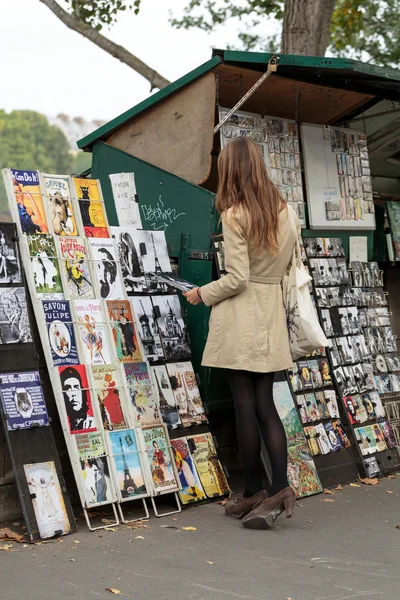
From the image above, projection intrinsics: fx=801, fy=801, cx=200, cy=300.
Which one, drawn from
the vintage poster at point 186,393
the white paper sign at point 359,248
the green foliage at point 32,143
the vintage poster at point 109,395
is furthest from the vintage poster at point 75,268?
the green foliage at point 32,143

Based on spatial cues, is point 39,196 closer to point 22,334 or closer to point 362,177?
point 22,334

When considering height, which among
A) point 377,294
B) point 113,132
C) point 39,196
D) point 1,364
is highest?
point 113,132

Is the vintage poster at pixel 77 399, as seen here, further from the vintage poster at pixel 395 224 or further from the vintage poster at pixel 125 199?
the vintage poster at pixel 395 224

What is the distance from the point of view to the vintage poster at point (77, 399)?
4457 mm

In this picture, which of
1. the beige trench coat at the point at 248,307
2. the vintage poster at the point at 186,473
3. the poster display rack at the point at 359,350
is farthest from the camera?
the poster display rack at the point at 359,350

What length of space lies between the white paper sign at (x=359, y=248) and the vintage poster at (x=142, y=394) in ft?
8.29

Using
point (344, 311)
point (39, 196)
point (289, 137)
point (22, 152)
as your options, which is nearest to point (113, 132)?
point (289, 137)

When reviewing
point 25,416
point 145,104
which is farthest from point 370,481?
point 145,104

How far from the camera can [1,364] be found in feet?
14.3

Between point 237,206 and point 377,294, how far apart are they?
9.06 ft

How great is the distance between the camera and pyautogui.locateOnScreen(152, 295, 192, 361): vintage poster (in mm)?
5203

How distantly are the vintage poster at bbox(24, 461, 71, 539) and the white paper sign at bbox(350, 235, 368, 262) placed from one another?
3.44 m

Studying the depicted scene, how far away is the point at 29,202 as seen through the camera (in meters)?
4.79

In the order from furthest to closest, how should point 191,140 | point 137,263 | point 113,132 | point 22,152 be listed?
1. point 22,152
2. point 113,132
3. point 191,140
4. point 137,263
